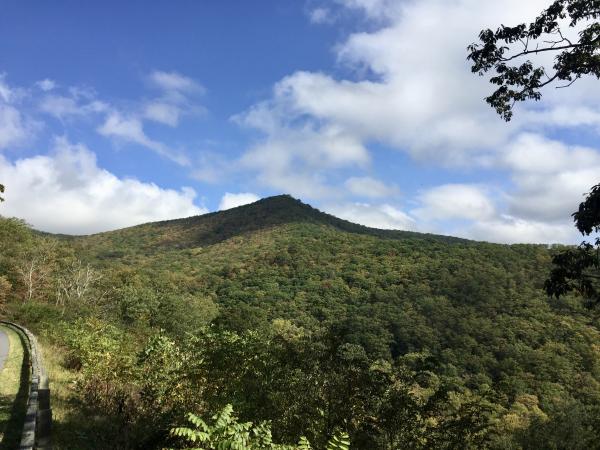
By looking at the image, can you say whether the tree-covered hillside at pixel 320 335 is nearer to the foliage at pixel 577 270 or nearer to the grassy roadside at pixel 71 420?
the grassy roadside at pixel 71 420

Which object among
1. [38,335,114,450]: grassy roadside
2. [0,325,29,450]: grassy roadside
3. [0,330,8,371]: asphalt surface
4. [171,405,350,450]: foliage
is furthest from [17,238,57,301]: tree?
[171,405,350,450]: foliage

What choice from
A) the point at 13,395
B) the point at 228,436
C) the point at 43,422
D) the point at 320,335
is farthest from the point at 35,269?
the point at 228,436

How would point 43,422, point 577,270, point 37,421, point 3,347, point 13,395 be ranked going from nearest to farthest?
1. point 37,421
2. point 43,422
3. point 577,270
4. point 13,395
5. point 3,347

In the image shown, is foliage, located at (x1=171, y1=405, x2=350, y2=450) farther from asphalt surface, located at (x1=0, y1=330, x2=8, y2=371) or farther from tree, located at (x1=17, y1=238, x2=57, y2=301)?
tree, located at (x1=17, y1=238, x2=57, y2=301)

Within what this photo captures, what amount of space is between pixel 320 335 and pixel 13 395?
8069mm

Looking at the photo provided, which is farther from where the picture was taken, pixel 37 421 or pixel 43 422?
pixel 43 422

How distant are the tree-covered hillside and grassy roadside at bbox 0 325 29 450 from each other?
1.72 meters

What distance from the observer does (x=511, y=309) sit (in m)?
88.6

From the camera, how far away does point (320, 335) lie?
11289mm

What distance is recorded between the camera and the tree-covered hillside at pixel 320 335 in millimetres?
10367

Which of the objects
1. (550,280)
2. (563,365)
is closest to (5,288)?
(550,280)

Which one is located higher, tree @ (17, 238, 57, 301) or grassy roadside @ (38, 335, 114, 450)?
tree @ (17, 238, 57, 301)

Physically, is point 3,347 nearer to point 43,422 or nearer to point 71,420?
point 71,420

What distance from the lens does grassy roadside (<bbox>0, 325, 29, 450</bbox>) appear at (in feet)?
28.4
